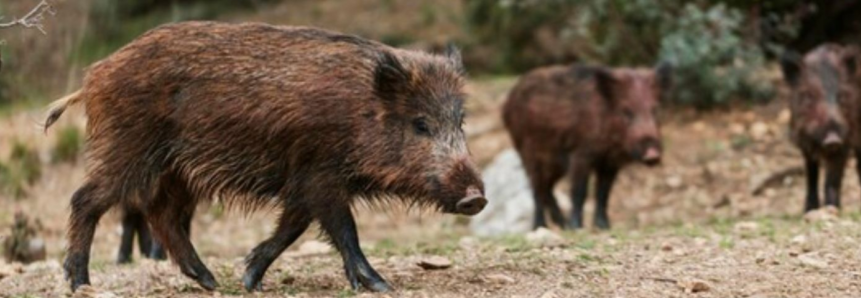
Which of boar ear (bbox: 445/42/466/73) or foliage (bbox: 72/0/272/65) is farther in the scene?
foliage (bbox: 72/0/272/65)

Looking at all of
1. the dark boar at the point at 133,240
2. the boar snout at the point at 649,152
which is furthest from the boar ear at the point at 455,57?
the boar snout at the point at 649,152

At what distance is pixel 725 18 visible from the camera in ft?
52.6

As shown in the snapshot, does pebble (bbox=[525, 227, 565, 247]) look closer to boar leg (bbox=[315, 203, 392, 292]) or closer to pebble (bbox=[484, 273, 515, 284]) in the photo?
pebble (bbox=[484, 273, 515, 284])

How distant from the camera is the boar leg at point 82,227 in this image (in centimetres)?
759

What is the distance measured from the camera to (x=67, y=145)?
1555 centimetres

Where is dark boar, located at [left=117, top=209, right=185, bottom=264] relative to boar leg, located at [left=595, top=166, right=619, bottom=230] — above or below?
below

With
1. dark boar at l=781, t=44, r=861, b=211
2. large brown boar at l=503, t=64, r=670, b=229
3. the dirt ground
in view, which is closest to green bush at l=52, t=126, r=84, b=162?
the dirt ground

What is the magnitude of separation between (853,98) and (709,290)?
212 inches

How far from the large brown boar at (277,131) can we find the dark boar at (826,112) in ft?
16.3

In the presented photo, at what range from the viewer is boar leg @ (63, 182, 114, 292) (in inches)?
299

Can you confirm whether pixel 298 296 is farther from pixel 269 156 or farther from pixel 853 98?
pixel 853 98

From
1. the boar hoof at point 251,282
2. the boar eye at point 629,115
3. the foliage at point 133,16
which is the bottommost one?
the boar hoof at point 251,282

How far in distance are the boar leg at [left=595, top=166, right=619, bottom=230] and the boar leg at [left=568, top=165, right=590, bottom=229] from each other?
5.1 inches

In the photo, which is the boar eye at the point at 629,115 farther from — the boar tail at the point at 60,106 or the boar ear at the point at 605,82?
the boar tail at the point at 60,106
